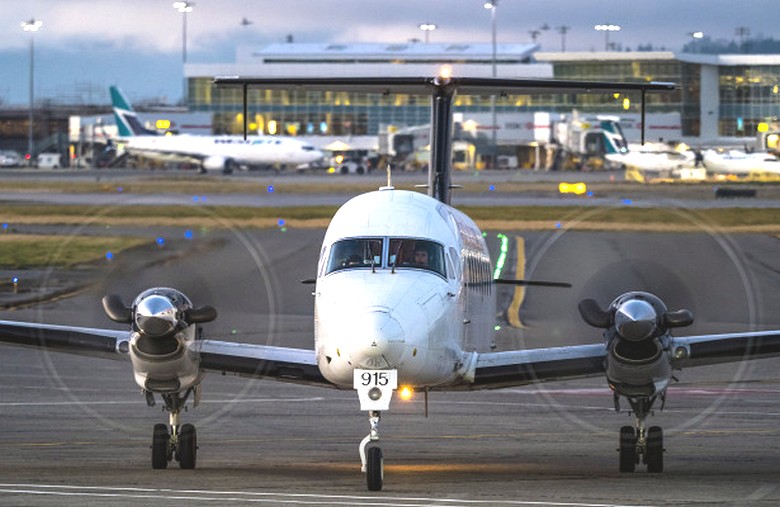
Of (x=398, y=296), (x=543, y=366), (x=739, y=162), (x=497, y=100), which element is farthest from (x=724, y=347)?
(x=497, y=100)

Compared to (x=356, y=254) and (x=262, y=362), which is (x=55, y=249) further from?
(x=356, y=254)

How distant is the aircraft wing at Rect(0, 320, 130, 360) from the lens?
61.9ft

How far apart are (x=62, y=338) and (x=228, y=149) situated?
101 m

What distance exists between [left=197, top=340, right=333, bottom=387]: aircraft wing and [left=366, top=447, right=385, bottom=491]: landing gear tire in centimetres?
212

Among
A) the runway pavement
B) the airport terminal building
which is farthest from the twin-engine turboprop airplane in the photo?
the airport terminal building

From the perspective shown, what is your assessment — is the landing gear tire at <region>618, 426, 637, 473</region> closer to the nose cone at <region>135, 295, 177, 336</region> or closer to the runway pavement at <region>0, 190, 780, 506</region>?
the runway pavement at <region>0, 190, 780, 506</region>

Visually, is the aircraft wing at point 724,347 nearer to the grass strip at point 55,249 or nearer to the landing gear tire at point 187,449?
the landing gear tire at point 187,449

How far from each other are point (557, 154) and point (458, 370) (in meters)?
116

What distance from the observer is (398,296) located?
15.9 metres

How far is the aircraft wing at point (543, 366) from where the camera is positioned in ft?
59.3

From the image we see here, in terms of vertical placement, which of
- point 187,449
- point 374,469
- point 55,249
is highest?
point 55,249

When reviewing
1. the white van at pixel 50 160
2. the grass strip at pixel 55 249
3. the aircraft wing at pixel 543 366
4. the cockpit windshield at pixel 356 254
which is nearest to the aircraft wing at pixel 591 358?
the aircraft wing at pixel 543 366

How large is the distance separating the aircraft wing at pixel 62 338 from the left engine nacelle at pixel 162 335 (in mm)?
630

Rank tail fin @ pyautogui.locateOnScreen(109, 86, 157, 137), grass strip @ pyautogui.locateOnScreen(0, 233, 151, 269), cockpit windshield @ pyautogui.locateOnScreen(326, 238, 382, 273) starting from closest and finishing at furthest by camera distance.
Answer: cockpit windshield @ pyautogui.locateOnScreen(326, 238, 382, 273) < grass strip @ pyautogui.locateOnScreen(0, 233, 151, 269) < tail fin @ pyautogui.locateOnScreen(109, 86, 157, 137)
